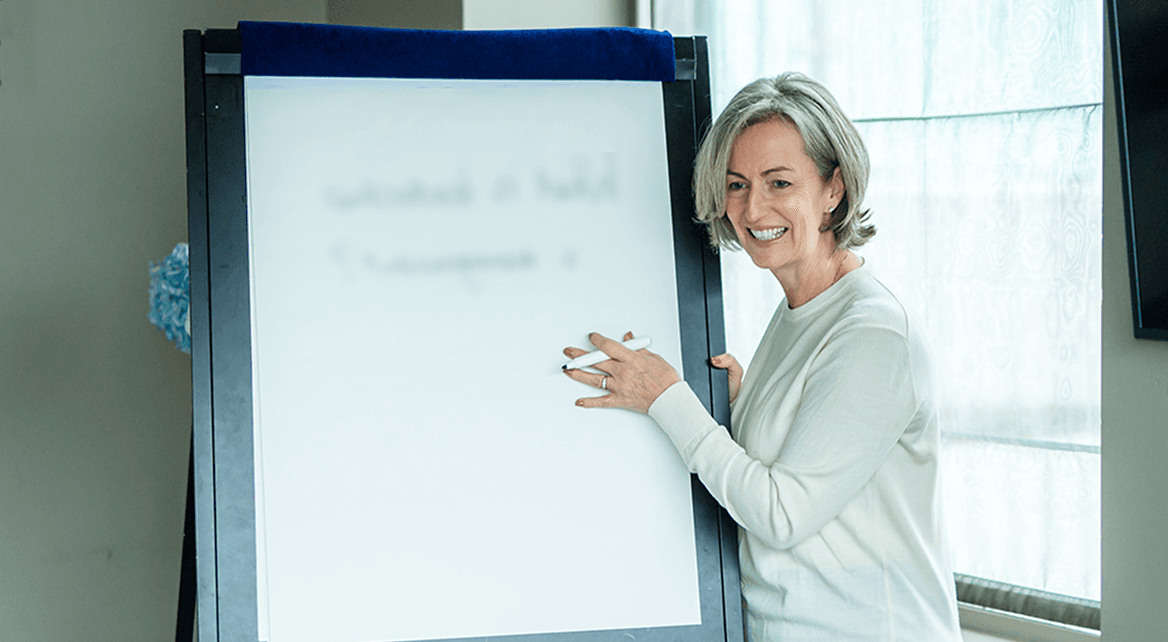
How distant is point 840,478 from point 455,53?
0.68 m

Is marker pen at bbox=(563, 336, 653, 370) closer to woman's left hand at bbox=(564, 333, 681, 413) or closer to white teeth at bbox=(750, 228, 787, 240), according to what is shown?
woman's left hand at bbox=(564, 333, 681, 413)

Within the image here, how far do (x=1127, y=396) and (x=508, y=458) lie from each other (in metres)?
1.00

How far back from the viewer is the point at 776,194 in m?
1.08

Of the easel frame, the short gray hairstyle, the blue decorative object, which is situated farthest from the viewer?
the blue decorative object

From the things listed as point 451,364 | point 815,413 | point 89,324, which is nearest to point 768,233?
point 815,413

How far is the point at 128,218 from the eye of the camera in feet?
5.72

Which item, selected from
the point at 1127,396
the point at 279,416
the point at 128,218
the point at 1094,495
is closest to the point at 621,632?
the point at 279,416

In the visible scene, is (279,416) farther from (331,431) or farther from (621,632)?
(621,632)

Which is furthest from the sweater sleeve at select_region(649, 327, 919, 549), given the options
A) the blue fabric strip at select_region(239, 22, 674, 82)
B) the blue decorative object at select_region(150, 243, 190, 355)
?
the blue decorative object at select_region(150, 243, 190, 355)

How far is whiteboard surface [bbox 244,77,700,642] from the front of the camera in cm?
96

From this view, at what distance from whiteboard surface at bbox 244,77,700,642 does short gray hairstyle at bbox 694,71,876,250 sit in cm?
6

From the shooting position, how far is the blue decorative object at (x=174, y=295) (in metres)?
1.22

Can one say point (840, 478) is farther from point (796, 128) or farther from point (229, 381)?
point (229, 381)

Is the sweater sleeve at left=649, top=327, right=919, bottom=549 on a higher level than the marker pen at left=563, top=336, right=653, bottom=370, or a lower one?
lower
